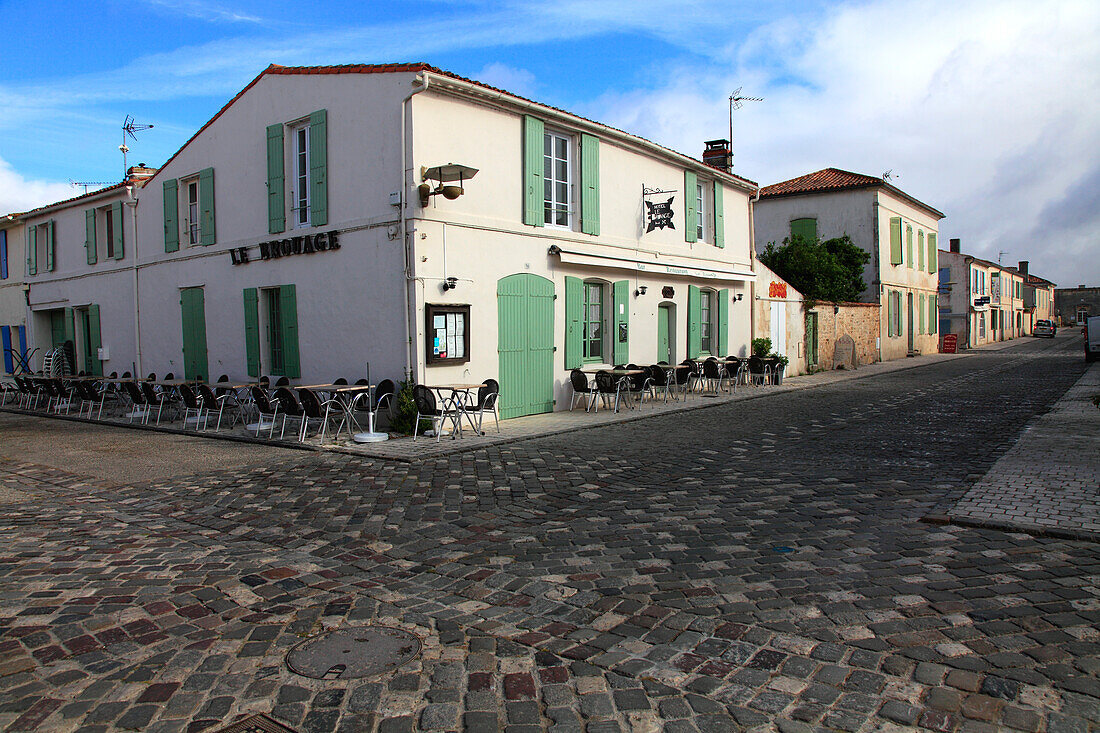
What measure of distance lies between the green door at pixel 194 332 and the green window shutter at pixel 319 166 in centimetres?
403

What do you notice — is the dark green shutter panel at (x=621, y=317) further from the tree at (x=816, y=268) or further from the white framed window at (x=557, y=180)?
Result: the tree at (x=816, y=268)

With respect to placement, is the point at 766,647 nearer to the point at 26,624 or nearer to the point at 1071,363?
the point at 26,624

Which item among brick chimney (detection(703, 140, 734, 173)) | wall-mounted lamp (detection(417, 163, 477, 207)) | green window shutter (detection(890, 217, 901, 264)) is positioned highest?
brick chimney (detection(703, 140, 734, 173))

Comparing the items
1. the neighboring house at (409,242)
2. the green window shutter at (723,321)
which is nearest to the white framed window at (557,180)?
the neighboring house at (409,242)

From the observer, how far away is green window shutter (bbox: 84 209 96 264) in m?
17.6

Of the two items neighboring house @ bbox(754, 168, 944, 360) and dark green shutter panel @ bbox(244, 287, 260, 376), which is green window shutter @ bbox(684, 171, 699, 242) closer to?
dark green shutter panel @ bbox(244, 287, 260, 376)

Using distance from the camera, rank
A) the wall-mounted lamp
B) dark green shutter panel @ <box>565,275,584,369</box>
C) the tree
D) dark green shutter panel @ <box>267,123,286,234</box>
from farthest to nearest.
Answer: the tree
dark green shutter panel @ <box>565,275,584,369</box>
dark green shutter panel @ <box>267,123,286,234</box>
the wall-mounted lamp

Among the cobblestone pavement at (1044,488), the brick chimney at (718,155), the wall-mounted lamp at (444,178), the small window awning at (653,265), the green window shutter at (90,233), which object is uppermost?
the brick chimney at (718,155)

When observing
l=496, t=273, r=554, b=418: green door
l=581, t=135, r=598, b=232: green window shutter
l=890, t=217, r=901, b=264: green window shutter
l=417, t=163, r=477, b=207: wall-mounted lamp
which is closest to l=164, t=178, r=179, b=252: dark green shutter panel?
l=417, t=163, r=477, b=207: wall-mounted lamp

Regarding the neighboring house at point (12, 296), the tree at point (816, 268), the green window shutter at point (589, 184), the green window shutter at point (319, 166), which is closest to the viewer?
the green window shutter at point (319, 166)

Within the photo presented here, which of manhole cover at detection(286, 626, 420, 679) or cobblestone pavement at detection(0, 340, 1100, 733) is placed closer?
cobblestone pavement at detection(0, 340, 1100, 733)

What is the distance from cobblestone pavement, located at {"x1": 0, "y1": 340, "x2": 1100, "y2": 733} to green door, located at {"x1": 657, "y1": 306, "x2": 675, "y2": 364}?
8374 mm

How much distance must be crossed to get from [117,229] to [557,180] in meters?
10.9

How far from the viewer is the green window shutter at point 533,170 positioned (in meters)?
12.3
